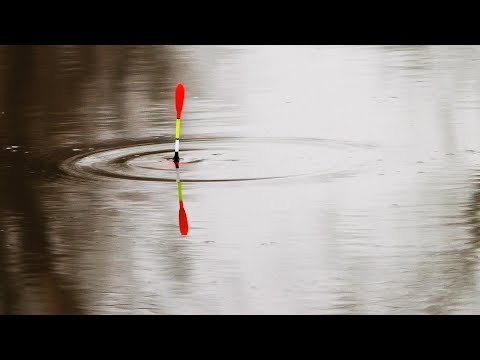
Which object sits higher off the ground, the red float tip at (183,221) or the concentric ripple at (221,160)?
the red float tip at (183,221)

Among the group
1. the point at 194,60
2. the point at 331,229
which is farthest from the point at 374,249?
the point at 194,60

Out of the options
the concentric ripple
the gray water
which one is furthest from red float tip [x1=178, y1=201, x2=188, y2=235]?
the concentric ripple

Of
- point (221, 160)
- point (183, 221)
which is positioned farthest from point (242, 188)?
point (221, 160)

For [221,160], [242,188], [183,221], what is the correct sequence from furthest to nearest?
[221,160] < [242,188] < [183,221]

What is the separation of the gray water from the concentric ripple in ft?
0.11

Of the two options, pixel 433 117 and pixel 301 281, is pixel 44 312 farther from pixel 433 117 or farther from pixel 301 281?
pixel 433 117

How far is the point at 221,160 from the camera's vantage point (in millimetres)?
16656

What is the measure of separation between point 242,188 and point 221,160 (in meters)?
1.60

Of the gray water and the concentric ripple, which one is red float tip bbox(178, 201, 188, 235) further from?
the concentric ripple

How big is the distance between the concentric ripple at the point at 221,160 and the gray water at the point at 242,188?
3 centimetres

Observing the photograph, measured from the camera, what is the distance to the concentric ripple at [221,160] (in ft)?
52.1

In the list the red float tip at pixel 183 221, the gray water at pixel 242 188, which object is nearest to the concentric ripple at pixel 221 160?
the gray water at pixel 242 188

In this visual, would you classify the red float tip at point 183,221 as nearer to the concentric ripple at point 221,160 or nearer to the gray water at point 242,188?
the gray water at point 242,188

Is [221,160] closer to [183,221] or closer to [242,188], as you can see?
[242,188]
